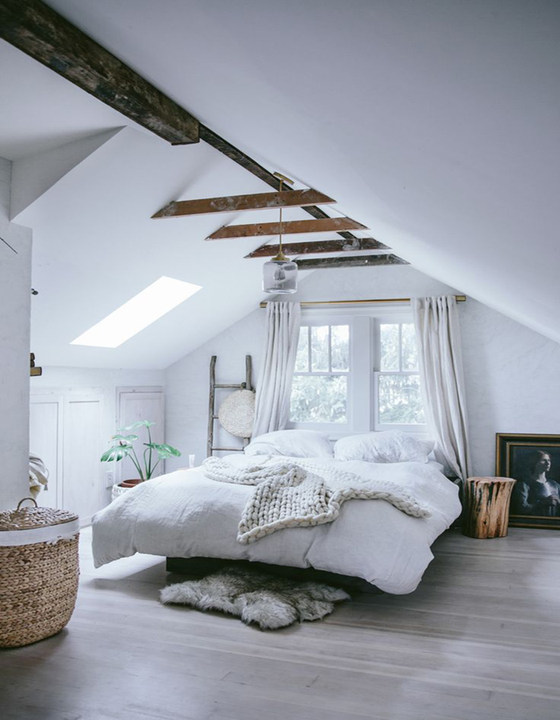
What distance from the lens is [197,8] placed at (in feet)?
4.61

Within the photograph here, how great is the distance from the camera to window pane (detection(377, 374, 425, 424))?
681 cm

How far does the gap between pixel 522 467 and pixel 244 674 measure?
13.7ft

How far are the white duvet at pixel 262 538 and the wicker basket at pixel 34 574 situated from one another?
854mm

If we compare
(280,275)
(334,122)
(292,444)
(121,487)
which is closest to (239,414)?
(292,444)

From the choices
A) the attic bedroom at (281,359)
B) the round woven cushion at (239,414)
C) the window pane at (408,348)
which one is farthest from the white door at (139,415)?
the window pane at (408,348)

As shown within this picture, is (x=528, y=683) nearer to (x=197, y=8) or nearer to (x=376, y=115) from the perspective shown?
(x=376, y=115)

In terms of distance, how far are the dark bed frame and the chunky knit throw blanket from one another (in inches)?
16.2

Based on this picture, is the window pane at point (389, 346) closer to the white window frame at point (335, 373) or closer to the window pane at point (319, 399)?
the white window frame at point (335, 373)

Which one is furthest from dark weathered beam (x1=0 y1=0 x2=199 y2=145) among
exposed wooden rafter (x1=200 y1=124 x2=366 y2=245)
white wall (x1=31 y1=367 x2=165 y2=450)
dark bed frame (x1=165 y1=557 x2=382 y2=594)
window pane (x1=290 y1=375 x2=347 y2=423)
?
window pane (x1=290 y1=375 x2=347 y2=423)

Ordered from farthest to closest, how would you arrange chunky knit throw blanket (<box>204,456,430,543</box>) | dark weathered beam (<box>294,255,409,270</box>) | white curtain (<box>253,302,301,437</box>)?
white curtain (<box>253,302,301,437</box>) → dark weathered beam (<box>294,255,409,270</box>) → chunky knit throw blanket (<box>204,456,430,543</box>)

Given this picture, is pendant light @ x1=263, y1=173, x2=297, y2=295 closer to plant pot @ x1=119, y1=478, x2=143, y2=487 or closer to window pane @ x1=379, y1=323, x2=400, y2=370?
window pane @ x1=379, y1=323, x2=400, y2=370

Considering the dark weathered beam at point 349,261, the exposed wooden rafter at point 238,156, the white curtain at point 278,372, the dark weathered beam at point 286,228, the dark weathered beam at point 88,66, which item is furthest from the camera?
the white curtain at point 278,372

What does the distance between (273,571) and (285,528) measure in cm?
50

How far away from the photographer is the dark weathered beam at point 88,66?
7.50 feet
